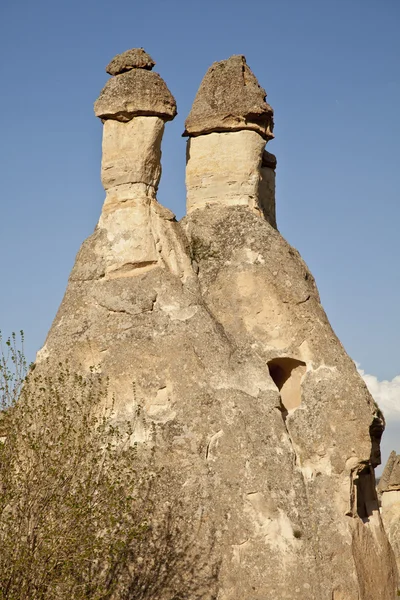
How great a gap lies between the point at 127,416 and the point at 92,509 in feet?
6.39

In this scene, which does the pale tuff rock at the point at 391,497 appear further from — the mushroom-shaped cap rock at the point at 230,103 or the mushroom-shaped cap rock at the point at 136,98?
the mushroom-shaped cap rock at the point at 136,98

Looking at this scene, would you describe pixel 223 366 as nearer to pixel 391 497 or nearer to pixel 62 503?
pixel 62 503

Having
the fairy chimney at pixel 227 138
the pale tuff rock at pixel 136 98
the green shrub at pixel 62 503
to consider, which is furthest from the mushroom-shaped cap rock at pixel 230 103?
the green shrub at pixel 62 503

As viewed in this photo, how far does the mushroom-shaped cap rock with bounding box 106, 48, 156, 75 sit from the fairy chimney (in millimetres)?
1293

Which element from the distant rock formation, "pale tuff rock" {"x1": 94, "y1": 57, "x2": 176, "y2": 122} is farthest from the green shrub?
"pale tuff rock" {"x1": 94, "y1": 57, "x2": 176, "y2": 122}

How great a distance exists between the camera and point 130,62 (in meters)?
15.7

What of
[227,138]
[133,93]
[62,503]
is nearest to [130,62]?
[133,93]

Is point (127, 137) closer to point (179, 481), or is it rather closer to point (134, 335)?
point (134, 335)

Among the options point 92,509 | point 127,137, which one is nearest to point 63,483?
point 92,509

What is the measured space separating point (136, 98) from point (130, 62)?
70 centimetres

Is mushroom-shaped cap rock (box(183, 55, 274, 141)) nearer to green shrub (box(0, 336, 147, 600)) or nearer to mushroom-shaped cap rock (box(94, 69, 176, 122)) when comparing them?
mushroom-shaped cap rock (box(94, 69, 176, 122))

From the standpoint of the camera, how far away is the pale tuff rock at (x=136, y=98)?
607 inches

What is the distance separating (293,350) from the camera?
14805 mm

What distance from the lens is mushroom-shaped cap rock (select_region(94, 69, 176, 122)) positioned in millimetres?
15430
